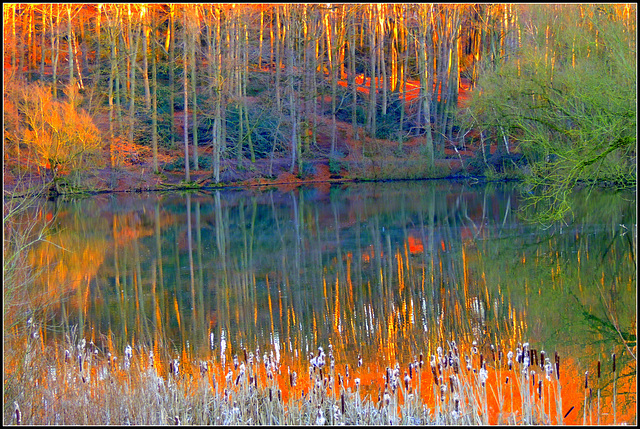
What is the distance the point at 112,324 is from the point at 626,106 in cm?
1097

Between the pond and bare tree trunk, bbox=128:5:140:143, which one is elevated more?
bare tree trunk, bbox=128:5:140:143

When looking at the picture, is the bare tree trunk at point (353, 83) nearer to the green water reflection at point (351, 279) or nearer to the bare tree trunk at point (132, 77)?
the bare tree trunk at point (132, 77)

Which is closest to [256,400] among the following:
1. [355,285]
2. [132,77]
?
[355,285]

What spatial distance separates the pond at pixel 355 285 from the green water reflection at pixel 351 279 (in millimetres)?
49

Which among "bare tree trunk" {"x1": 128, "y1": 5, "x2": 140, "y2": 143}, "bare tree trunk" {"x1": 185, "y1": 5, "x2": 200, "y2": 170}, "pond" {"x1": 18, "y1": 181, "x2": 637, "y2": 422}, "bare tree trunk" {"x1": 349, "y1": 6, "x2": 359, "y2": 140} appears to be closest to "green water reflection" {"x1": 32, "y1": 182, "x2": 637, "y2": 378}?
"pond" {"x1": 18, "y1": 181, "x2": 637, "y2": 422}

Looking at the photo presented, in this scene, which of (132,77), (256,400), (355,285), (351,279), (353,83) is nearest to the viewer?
(256,400)

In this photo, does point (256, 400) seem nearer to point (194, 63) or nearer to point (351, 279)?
point (351, 279)

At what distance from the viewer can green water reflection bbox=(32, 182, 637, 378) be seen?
10289 millimetres

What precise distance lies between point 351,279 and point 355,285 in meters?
0.66

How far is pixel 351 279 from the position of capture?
48.0 ft

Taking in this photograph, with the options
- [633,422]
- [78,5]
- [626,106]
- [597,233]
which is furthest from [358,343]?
[78,5]

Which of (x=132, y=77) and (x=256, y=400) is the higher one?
(x=132, y=77)

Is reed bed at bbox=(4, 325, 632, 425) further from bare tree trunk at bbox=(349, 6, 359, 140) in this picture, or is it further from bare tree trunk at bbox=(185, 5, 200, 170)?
bare tree trunk at bbox=(349, 6, 359, 140)

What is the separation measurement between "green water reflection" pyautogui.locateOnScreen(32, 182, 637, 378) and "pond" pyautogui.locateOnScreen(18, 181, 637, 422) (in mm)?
49
